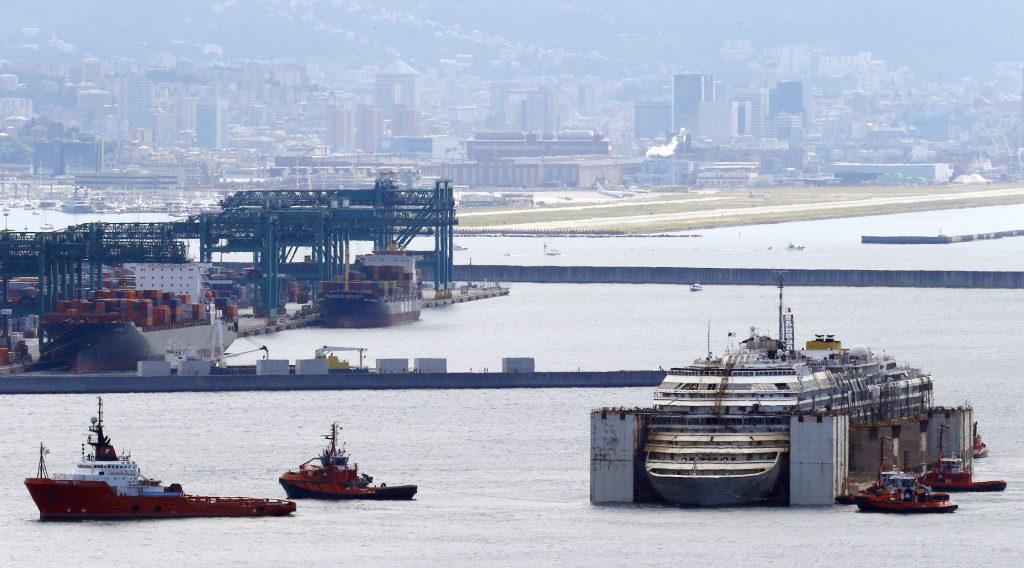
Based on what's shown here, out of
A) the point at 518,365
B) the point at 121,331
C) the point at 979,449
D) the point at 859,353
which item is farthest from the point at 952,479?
the point at 121,331

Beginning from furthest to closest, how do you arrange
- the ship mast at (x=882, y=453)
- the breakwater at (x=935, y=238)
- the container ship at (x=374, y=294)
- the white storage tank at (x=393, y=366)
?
the breakwater at (x=935, y=238)
the container ship at (x=374, y=294)
the white storage tank at (x=393, y=366)
the ship mast at (x=882, y=453)

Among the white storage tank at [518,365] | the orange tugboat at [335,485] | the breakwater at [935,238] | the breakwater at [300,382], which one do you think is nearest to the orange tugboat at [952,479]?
the orange tugboat at [335,485]

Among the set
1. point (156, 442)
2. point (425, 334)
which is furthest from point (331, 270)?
point (156, 442)

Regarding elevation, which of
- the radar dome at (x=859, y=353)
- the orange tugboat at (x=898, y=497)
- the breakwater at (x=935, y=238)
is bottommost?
the orange tugboat at (x=898, y=497)

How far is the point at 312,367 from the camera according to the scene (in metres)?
83.8

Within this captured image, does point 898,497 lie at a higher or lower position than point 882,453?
lower

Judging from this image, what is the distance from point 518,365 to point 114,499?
2809 centimetres

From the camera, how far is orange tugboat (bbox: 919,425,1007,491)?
5872 cm

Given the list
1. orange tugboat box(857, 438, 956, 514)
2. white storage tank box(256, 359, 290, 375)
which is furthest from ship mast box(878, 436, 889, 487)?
white storage tank box(256, 359, 290, 375)

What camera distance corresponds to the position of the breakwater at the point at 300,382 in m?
82.1

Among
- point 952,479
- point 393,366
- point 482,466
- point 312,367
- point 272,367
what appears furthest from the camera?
point 393,366

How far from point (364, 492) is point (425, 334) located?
164ft

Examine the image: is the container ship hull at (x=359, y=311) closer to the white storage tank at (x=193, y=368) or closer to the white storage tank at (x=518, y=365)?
the white storage tank at (x=193, y=368)

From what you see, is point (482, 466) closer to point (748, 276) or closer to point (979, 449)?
point (979, 449)
